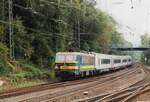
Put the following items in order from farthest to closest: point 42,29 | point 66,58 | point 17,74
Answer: point 42,29 → point 66,58 → point 17,74

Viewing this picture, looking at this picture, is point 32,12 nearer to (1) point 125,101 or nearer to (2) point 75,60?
(2) point 75,60

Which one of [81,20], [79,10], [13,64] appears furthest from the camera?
[81,20]

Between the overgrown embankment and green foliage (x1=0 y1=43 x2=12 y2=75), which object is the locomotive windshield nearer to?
the overgrown embankment

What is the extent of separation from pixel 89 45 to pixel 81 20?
211 inches

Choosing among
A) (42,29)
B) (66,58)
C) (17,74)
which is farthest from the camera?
(42,29)

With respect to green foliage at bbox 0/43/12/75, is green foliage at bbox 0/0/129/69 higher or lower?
higher

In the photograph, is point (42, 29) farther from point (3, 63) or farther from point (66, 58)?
point (3, 63)

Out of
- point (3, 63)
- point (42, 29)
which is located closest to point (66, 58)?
point (3, 63)

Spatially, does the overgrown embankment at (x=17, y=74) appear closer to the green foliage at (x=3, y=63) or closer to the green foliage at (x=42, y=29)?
the green foliage at (x=3, y=63)

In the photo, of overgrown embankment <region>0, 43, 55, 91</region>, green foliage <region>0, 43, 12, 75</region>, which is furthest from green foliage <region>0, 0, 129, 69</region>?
green foliage <region>0, 43, 12, 75</region>

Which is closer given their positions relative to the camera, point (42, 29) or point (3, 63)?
point (3, 63)

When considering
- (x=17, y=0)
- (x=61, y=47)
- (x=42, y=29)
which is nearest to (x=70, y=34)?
(x=61, y=47)

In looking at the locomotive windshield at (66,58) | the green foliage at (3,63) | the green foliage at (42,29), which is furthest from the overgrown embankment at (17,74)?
the locomotive windshield at (66,58)

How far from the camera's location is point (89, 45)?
63594mm
